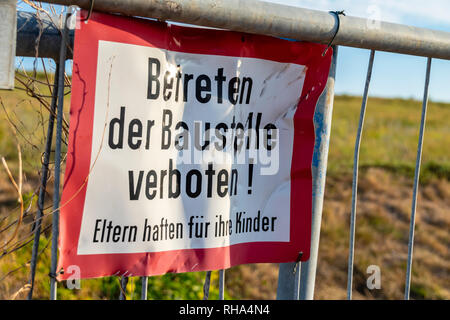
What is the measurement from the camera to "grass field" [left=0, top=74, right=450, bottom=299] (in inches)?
188

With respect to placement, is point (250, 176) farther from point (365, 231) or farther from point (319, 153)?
point (365, 231)

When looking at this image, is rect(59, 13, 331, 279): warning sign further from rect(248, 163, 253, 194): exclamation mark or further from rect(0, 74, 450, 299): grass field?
rect(0, 74, 450, 299): grass field

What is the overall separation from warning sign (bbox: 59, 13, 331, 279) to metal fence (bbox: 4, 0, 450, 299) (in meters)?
0.06

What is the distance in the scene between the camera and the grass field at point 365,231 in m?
4.77

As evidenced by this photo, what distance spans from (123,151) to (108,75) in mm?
226

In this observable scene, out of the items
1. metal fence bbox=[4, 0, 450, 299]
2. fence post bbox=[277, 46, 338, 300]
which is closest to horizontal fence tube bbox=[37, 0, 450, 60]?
metal fence bbox=[4, 0, 450, 299]

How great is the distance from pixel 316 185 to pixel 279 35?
589 millimetres

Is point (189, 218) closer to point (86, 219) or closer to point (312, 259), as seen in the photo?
point (86, 219)

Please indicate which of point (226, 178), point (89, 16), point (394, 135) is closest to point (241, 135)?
point (226, 178)

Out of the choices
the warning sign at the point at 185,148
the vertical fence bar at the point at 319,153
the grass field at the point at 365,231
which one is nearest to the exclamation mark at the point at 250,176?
the warning sign at the point at 185,148

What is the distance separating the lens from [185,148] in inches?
65.7

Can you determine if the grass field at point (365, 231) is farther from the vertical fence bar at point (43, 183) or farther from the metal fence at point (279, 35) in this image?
the metal fence at point (279, 35)

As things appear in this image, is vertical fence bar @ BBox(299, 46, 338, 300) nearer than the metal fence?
No

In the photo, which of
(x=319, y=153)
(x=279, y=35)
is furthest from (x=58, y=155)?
(x=319, y=153)
